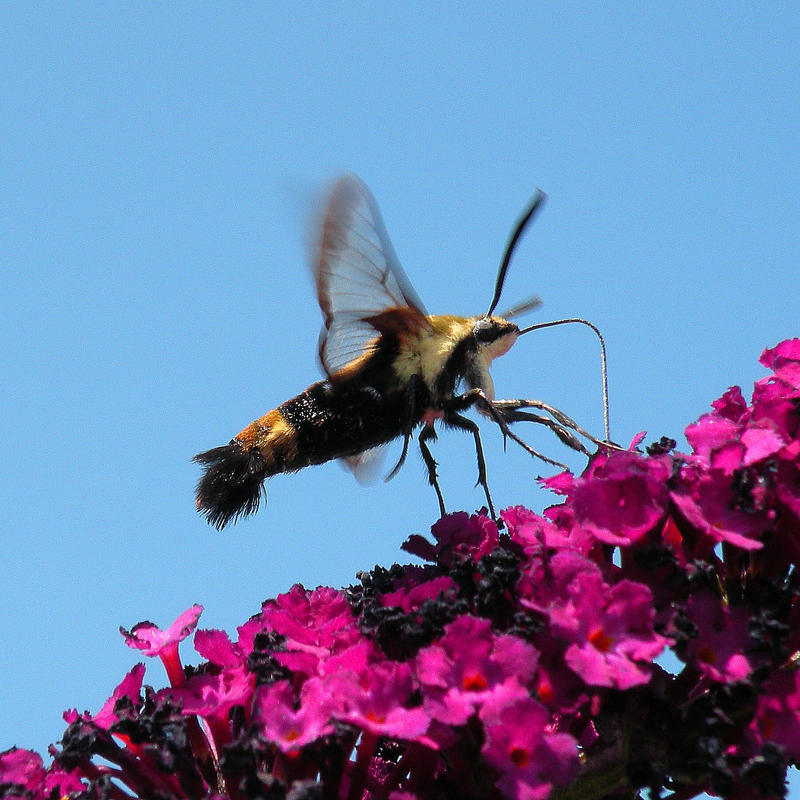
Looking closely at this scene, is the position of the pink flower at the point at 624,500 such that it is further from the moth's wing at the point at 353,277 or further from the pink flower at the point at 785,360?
the moth's wing at the point at 353,277

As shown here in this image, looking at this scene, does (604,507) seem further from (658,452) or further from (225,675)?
(225,675)

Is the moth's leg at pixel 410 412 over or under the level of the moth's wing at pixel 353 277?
under

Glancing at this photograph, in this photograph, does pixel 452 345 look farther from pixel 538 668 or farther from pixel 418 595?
pixel 538 668

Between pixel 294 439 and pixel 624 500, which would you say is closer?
pixel 624 500

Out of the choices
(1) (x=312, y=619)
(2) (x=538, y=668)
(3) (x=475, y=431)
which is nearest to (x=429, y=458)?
(3) (x=475, y=431)

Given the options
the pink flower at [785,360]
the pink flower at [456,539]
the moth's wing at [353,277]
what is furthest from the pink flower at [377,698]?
the moth's wing at [353,277]
